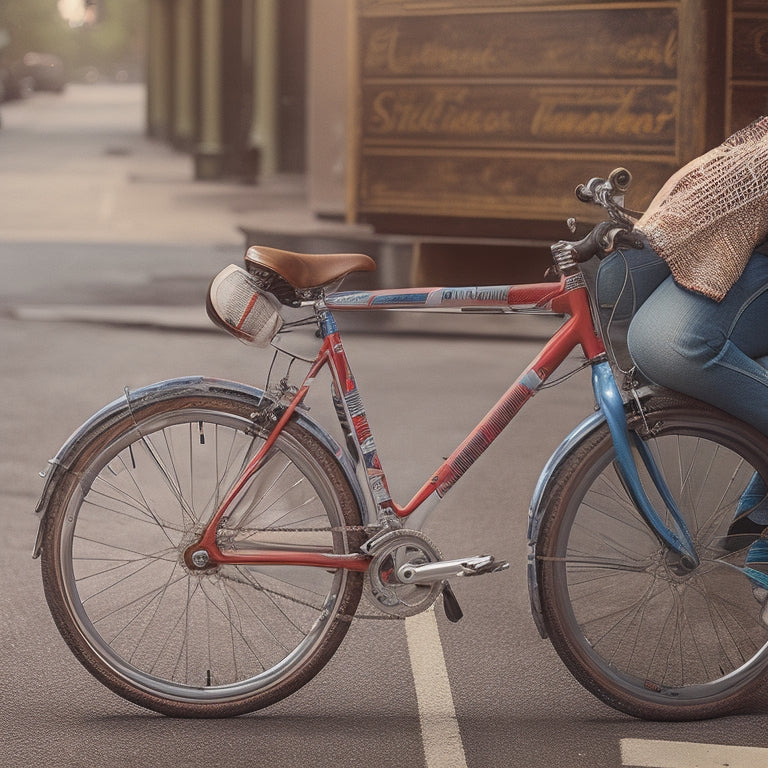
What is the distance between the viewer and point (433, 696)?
12.6 ft

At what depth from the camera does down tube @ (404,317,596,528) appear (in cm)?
350

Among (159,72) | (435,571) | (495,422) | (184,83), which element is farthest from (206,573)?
(159,72)

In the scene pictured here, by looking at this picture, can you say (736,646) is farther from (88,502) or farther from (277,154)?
(277,154)

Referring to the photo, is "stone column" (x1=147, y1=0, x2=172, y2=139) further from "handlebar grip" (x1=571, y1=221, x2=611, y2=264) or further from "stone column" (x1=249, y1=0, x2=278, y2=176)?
"handlebar grip" (x1=571, y1=221, x2=611, y2=264)

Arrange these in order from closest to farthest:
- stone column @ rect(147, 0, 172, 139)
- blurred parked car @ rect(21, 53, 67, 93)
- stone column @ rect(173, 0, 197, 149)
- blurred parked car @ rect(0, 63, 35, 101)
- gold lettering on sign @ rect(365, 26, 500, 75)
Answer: gold lettering on sign @ rect(365, 26, 500, 75)
stone column @ rect(173, 0, 197, 149)
stone column @ rect(147, 0, 172, 139)
blurred parked car @ rect(0, 63, 35, 101)
blurred parked car @ rect(21, 53, 67, 93)

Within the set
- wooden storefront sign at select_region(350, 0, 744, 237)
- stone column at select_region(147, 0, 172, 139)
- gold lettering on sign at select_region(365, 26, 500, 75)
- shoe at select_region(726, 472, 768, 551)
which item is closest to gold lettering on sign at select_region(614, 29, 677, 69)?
wooden storefront sign at select_region(350, 0, 744, 237)

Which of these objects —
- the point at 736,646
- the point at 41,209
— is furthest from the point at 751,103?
the point at 41,209

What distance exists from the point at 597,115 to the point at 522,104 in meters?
0.63

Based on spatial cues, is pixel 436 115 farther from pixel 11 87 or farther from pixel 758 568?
pixel 11 87

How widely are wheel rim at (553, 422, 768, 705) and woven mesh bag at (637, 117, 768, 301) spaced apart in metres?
0.38

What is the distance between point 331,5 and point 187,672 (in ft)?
35.0

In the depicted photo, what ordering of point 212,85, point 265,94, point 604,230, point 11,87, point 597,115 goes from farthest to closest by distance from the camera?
point 11,87, point 212,85, point 265,94, point 597,115, point 604,230

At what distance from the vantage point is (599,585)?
3.59 metres

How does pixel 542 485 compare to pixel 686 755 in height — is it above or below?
above
